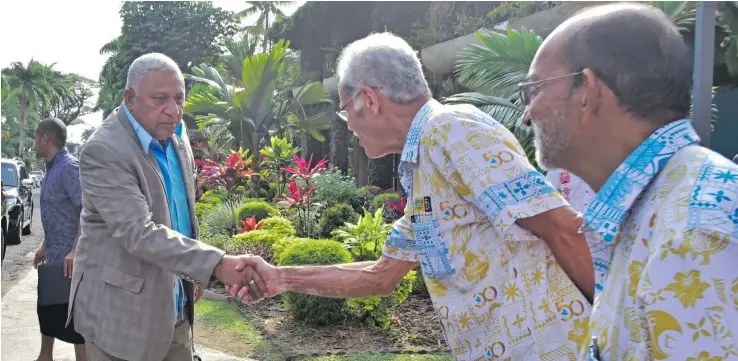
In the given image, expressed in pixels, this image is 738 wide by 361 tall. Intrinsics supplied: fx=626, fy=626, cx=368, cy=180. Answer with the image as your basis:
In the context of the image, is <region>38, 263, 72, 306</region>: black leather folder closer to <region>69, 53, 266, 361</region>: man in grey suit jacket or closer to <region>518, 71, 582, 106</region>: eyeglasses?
<region>69, 53, 266, 361</region>: man in grey suit jacket

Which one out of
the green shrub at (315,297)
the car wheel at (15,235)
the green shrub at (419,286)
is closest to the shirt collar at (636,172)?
the green shrub at (315,297)

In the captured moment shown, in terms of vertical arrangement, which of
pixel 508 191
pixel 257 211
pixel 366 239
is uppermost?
pixel 508 191

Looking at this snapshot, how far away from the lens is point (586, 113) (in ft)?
3.90

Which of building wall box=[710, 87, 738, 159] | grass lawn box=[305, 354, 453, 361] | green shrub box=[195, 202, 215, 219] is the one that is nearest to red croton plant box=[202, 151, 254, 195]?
green shrub box=[195, 202, 215, 219]

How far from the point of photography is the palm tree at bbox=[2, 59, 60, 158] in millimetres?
51781

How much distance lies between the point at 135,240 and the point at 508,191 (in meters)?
1.58

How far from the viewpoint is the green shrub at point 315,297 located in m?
5.88

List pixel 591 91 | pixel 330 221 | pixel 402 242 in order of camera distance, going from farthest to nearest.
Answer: pixel 330 221 → pixel 402 242 → pixel 591 91

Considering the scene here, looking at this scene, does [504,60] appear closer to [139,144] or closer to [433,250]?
[139,144]

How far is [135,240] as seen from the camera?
256 cm

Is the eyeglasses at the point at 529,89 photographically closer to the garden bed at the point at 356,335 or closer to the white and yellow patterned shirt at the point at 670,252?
the white and yellow patterned shirt at the point at 670,252

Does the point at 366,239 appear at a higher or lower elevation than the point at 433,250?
lower

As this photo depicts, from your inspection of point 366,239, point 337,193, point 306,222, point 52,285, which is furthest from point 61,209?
point 337,193

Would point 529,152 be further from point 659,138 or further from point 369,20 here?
point 369,20
